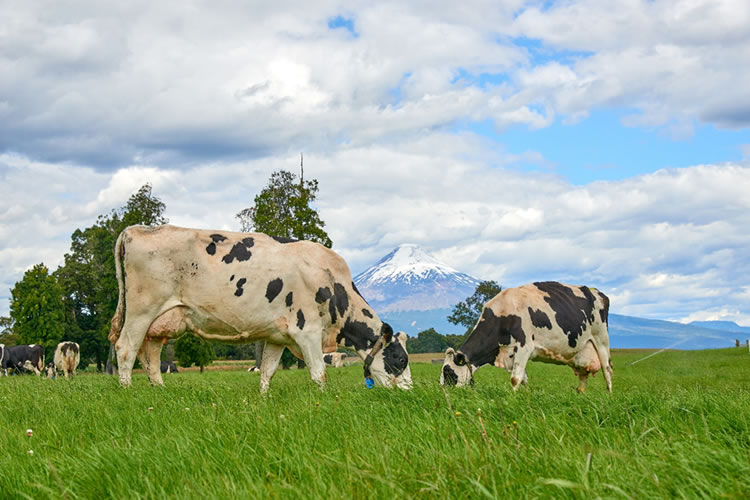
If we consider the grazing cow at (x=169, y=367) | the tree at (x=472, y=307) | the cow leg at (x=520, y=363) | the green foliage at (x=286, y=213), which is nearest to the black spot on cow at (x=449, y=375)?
the cow leg at (x=520, y=363)

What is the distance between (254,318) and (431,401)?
592 cm

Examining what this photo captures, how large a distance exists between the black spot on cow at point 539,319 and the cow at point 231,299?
3.28m

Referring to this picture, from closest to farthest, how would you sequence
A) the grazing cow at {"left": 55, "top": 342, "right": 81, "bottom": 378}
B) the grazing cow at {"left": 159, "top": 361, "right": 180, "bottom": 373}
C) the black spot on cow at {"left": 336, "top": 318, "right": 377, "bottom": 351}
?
the black spot on cow at {"left": 336, "top": 318, "right": 377, "bottom": 351}, the grazing cow at {"left": 55, "top": 342, "right": 81, "bottom": 378}, the grazing cow at {"left": 159, "top": 361, "right": 180, "bottom": 373}

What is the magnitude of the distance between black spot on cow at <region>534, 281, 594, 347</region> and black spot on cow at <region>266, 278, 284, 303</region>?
244 inches

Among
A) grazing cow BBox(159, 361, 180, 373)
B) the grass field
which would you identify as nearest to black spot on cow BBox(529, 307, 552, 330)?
the grass field

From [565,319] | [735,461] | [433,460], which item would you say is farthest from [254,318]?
[735,461]

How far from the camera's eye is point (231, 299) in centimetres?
Result: 1199

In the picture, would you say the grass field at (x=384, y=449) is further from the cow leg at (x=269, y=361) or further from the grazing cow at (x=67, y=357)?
the grazing cow at (x=67, y=357)

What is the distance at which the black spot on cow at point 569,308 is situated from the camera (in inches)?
585

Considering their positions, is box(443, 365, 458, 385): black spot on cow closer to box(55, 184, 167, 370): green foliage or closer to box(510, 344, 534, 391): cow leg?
box(510, 344, 534, 391): cow leg

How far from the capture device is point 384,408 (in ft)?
21.7

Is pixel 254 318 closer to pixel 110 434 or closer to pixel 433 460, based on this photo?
pixel 110 434

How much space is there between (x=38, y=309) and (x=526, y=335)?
54596 mm

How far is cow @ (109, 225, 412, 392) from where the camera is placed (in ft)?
39.2
